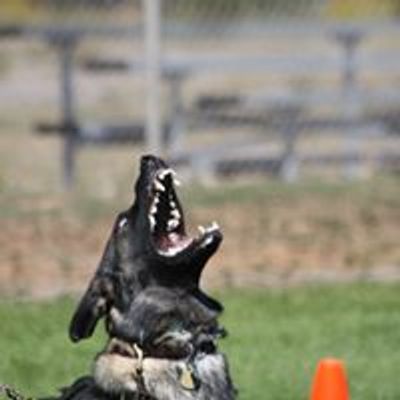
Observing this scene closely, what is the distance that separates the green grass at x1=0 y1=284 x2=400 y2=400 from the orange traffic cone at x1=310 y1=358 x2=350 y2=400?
1.97m

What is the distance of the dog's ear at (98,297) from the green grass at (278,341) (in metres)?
3.19

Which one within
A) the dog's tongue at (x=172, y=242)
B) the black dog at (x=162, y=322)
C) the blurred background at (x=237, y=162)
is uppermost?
the dog's tongue at (x=172, y=242)

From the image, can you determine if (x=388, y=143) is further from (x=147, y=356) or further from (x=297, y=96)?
(x=147, y=356)

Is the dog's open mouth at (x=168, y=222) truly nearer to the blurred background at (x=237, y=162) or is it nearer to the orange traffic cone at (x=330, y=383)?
the orange traffic cone at (x=330, y=383)

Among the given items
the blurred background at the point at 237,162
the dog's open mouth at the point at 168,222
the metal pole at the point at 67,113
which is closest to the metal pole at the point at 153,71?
the blurred background at the point at 237,162

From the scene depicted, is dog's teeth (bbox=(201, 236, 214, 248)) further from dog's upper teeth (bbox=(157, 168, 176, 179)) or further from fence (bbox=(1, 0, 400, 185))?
fence (bbox=(1, 0, 400, 185))

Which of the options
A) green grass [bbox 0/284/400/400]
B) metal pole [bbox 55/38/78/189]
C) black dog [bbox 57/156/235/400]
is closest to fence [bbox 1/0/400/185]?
metal pole [bbox 55/38/78/189]

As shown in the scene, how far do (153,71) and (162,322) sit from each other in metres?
8.08

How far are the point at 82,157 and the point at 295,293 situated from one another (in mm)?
7318

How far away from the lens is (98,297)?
6125mm

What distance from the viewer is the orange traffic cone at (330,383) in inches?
284

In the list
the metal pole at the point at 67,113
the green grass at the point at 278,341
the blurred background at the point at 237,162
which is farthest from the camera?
the metal pole at the point at 67,113

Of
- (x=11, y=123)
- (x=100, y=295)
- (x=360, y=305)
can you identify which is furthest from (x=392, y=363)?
(x=11, y=123)

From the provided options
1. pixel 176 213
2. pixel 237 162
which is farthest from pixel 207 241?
pixel 237 162
